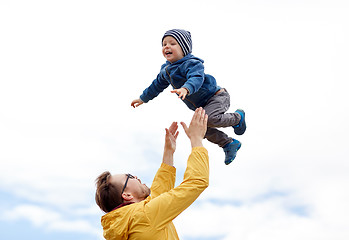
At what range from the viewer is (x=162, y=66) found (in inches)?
232

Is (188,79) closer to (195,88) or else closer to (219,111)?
(195,88)

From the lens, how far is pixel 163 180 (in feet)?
16.7

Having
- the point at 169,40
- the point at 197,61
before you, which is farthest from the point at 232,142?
the point at 169,40

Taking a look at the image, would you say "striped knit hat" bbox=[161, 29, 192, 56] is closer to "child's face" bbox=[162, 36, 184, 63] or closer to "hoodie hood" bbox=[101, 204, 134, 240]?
"child's face" bbox=[162, 36, 184, 63]

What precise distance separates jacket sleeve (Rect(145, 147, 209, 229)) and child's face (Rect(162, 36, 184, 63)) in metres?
1.79

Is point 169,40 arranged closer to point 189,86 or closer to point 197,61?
point 197,61

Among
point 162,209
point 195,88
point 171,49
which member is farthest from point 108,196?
point 171,49

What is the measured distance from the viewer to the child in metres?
5.41

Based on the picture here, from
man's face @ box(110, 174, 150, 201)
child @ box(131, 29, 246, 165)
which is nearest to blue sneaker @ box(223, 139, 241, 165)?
child @ box(131, 29, 246, 165)

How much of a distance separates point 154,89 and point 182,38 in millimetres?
921

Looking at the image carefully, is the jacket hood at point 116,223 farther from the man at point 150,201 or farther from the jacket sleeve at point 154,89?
the jacket sleeve at point 154,89

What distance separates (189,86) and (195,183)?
52.3 inches

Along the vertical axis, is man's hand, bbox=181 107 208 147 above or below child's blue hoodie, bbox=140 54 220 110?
below

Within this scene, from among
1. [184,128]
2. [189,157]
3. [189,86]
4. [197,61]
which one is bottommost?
[189,157]
